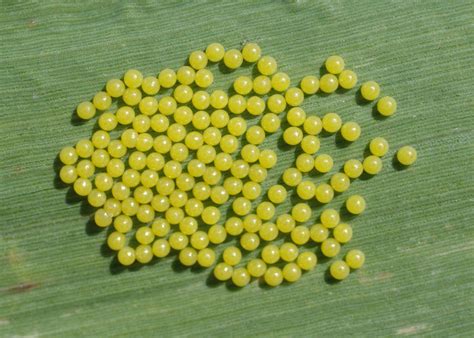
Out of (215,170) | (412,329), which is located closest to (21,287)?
(215,170)

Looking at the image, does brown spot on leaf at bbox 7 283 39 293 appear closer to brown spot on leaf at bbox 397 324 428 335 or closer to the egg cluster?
the egg cluster

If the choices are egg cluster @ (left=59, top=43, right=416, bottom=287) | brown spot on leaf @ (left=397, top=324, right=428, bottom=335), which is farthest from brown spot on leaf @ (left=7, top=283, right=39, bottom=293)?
brown spot on leaf @ (left=397, top=324, right=428, bottom=335)

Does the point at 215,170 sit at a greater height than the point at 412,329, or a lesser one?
greater

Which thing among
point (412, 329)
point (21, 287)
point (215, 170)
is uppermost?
point (215, 170)

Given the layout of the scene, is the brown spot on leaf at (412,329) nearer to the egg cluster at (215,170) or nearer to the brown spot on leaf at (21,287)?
the egg cluster at (215,170)

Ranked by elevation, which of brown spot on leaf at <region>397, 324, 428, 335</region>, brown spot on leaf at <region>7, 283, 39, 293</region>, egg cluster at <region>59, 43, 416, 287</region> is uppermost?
egg cluster at <region>59, 43, 416, 287</region>

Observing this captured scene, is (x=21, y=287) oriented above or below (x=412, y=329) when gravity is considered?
above

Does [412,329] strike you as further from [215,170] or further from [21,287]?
[21,287]

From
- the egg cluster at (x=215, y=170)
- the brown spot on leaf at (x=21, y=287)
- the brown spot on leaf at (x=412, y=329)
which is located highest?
the egg cluster at (x=215, y=170)

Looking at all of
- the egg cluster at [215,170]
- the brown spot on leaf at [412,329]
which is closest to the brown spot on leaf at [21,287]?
the egg cluster at [215,170]
